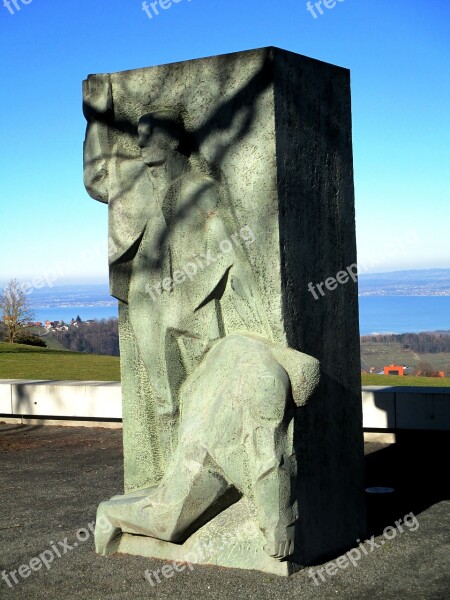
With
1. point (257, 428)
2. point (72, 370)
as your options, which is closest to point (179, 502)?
point (257, 428)

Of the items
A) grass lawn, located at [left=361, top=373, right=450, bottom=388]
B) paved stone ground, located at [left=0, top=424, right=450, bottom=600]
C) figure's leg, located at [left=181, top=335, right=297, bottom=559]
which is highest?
figure's leg, located at [left=181, top=335, right=297, bottom=559]

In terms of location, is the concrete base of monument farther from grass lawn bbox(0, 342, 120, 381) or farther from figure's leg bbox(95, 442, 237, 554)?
grass lawn bbox(0, 342, 120, 381)

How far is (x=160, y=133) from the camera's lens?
17.7 feet

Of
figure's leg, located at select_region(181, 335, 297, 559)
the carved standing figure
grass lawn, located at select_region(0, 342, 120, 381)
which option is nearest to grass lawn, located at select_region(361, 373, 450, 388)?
grass lawn, located at select_region(0, 342, 120, 381)

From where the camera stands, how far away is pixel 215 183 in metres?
5.39

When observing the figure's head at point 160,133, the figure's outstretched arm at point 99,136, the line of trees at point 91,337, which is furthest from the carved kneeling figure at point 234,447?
the line of trees at point 91,337

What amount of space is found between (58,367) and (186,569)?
34.6 ft

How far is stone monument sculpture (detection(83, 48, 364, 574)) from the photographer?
503 cm

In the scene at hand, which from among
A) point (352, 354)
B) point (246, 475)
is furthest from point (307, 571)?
point (352, 354)

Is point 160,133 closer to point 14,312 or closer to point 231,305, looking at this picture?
point 231,305

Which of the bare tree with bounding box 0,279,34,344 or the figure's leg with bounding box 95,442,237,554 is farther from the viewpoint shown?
the bare tree with bounding box 0,279,34,344

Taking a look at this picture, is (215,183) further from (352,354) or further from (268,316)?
(352,354)

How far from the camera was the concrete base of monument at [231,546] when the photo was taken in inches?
204

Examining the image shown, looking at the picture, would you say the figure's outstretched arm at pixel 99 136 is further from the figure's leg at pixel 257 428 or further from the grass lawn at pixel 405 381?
the grass lawn at pixel 405 381
